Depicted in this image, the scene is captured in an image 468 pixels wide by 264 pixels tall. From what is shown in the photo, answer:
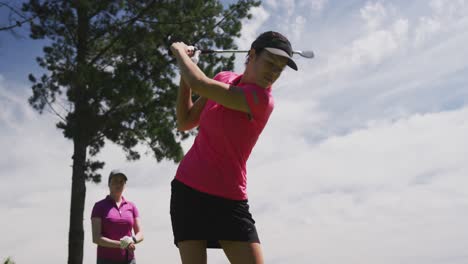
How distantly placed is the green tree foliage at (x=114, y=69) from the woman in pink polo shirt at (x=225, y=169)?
9195mm

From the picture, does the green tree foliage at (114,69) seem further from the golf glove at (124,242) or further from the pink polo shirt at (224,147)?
the pink polo shirt at (224,147)

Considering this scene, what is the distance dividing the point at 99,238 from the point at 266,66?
420 cm

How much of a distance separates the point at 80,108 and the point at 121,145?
143cm

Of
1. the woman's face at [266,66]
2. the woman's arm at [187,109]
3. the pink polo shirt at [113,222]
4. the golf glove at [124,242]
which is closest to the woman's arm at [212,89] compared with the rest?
the woman's face at [266,66]

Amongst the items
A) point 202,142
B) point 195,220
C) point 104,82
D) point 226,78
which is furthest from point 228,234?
point 104,82

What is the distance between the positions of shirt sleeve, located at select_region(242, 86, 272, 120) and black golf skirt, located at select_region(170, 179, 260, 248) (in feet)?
1.35

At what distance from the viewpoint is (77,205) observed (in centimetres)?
1172

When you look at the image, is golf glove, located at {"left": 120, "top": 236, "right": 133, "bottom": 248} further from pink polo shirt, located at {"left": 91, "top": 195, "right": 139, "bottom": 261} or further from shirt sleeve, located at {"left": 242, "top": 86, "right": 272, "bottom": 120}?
shirt sleeve, located at {"left": 242, "top": 86, "right": 272, "bottom": 120}

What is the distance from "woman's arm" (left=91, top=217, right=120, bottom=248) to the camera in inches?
237

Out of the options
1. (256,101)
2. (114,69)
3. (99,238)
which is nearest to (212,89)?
(256,101)

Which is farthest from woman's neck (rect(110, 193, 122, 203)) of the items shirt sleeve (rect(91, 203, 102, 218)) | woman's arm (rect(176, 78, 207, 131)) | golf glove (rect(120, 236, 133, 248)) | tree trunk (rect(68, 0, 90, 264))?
tree trunk (rect(68, 0, 90, 264))

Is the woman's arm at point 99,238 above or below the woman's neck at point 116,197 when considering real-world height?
below

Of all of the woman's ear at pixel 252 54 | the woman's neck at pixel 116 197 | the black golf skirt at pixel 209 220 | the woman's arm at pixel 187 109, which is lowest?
the black golf skirt at pixel 209 220

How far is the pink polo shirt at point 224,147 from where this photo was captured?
2.42 metres
